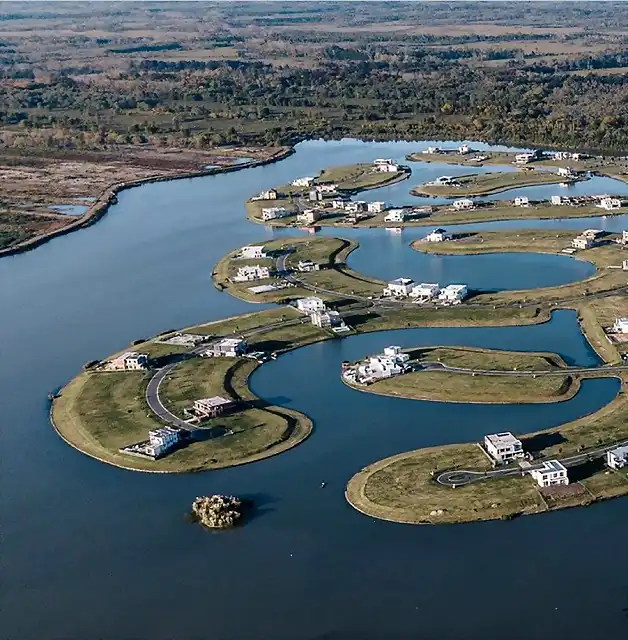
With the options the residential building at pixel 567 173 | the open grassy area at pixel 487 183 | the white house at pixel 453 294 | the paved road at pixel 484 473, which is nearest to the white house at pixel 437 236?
the white house at pixel 453 294

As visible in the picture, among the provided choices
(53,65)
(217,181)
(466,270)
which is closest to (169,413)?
(466,270)

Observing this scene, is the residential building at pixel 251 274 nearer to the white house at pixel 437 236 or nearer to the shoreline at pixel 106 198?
the white house at pixel 437 236

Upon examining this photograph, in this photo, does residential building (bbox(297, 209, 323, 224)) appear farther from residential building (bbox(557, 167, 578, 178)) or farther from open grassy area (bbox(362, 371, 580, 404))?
open grassy area (bbox(362, 371, 580, 404))

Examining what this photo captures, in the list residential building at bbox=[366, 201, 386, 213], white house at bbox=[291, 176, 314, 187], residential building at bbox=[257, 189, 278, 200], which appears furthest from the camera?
white house at bbox=[291, 176, 314, 187]

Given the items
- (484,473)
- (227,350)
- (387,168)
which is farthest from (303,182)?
(484,473)

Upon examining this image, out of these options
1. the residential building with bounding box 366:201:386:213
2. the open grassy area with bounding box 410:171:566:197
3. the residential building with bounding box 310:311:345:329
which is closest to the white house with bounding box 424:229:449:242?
the residential building with bounding box 366:201:386:213

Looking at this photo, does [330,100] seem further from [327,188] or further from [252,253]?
[252,253]

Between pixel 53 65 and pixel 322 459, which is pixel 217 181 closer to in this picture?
pixel 322 459
